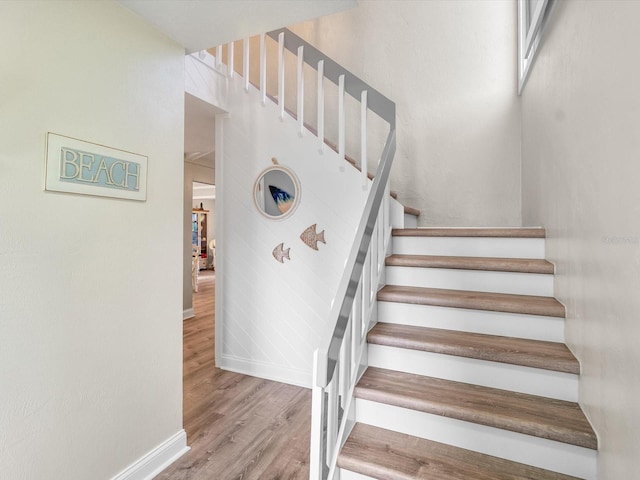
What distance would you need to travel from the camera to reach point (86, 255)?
4.88 ft

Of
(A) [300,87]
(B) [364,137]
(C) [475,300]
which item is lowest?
(C) [475,300]

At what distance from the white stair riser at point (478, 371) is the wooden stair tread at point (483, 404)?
3 centimetres

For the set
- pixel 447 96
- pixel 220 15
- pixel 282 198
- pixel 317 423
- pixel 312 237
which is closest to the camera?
pixel 317 423

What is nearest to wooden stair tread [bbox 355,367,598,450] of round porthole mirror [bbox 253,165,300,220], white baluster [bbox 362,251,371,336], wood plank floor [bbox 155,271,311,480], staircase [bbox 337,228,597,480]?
staircase [bbox 337,228,597,480]

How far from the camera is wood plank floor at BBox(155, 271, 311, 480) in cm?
183

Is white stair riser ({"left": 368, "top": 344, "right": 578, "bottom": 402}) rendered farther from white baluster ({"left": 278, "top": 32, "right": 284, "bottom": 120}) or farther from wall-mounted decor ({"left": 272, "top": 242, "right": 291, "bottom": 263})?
white baluster ({"left": 278, "top": 32, "right": 284, "bottom": 120})

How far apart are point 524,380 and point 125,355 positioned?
1.85m

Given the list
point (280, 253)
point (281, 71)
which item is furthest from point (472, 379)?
point (281, 71)

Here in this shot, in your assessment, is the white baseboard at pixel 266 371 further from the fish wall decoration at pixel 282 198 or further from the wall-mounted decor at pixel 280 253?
the fish wall decoration at pixel 282 198

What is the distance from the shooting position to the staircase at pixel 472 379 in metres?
1.24

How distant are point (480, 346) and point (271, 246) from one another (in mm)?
1890

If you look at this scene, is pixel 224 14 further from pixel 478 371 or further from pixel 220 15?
pixel 478 371

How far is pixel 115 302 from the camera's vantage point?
161 cm

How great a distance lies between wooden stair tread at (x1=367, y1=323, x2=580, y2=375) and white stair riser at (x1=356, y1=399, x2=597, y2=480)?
0.92 feet
